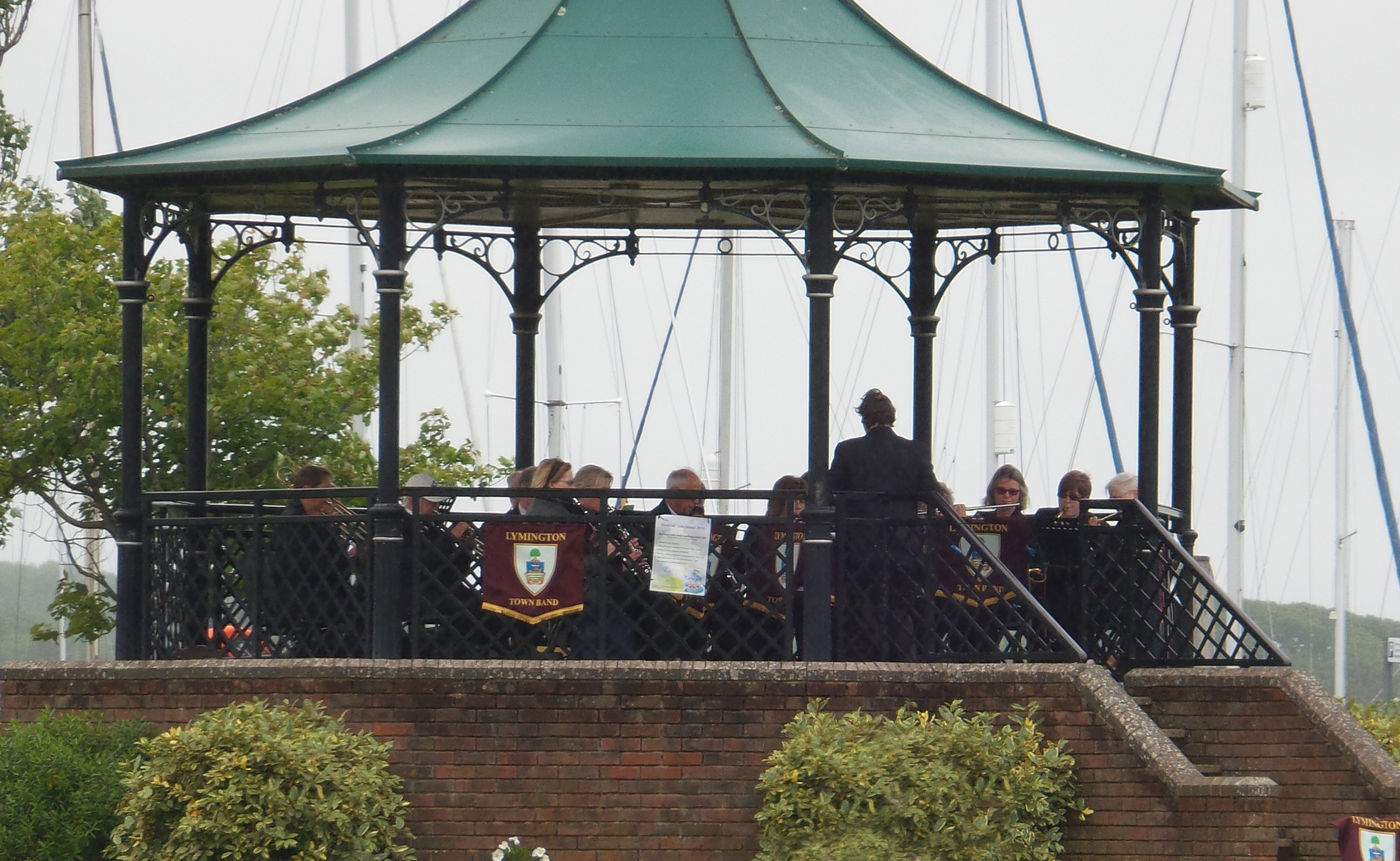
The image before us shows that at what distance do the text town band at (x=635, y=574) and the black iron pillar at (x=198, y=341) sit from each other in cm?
231

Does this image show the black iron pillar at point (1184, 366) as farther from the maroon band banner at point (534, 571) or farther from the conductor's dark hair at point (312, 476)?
the conductor's dark hair at point (312, 476)

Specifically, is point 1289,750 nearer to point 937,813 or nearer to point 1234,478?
point 937,813

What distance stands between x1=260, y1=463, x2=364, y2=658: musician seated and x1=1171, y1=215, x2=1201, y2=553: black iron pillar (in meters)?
5.90

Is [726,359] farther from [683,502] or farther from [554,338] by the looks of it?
[683,502]

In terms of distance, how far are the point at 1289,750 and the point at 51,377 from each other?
13.5 meters

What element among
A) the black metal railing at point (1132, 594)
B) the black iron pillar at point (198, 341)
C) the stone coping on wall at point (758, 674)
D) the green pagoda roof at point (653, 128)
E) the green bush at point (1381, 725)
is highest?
the green pagoda roof at point (653, 128)

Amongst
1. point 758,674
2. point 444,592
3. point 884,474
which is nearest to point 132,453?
point 444,592

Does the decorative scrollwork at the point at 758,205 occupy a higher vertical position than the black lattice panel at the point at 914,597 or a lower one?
higher

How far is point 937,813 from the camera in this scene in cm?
1142

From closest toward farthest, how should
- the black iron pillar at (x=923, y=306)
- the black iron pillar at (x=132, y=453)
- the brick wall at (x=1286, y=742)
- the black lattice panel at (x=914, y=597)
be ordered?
1. the brick wall at (x=1286, y=742)
2. the black lattice panel at (x=914, y=597)
3. the black iron pillar at (x=132, y=453)
4. the black iron pillar at (x=923, y=306)

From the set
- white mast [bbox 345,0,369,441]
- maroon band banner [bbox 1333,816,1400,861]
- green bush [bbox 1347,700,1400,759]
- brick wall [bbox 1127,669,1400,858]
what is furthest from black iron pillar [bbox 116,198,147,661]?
white mast [bbox 345,0,369,441]

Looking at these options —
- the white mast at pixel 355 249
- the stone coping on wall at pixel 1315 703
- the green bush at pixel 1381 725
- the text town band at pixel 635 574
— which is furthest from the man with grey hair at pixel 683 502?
the white mast at pixel 355 249

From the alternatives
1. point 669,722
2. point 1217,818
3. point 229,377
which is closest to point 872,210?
point 669,722

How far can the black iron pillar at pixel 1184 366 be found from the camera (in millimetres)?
14508
